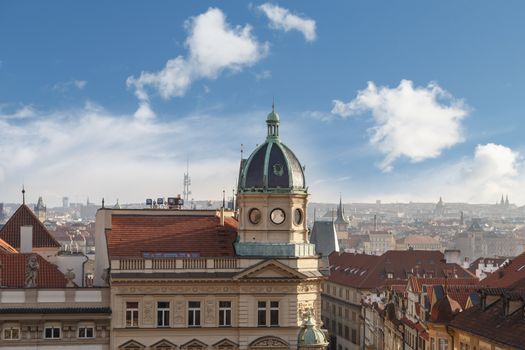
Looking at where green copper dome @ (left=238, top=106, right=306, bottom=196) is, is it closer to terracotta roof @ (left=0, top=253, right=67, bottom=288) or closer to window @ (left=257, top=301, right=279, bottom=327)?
window @ (left=257, top=301, right=279, bottom=327)

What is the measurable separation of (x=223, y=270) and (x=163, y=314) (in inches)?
213

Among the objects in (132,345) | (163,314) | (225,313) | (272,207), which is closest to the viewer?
(132,345)

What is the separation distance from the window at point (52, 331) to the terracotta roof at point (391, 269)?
54.0 meters

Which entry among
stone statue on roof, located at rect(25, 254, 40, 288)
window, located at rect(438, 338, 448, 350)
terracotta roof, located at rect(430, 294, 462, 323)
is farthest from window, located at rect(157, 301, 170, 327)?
window, located at rect(438, 338, 448, 350)

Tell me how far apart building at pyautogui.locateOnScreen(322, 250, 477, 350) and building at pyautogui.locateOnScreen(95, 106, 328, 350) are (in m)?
37.0

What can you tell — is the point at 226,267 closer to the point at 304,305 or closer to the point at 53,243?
the point at 304,305

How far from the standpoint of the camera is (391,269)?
5005 inches

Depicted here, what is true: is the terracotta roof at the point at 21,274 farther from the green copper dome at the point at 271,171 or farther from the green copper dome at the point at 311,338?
the green copper dome at the point at 311,338

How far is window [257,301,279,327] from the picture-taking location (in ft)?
237

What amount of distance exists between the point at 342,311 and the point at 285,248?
57.8m

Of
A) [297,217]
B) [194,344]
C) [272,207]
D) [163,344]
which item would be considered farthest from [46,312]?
[297,217]

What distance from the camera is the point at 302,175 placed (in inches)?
3029

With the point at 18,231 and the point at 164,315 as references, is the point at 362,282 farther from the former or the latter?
the point at 164,315

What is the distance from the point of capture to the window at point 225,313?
235ft
